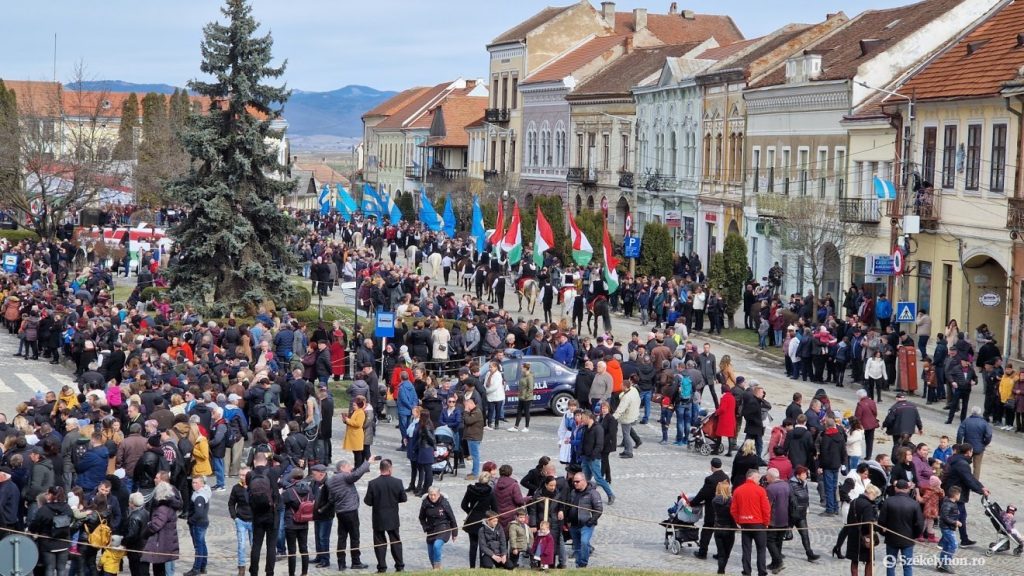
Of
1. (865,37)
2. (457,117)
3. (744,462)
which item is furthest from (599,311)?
(457,117)

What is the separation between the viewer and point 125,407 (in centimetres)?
2348

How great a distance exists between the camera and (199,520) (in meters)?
18.4

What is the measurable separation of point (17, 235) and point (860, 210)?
38.3 metres

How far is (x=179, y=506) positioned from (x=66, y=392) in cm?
707

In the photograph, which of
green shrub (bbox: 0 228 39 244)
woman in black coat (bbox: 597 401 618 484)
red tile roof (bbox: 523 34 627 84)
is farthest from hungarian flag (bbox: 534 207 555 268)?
red tile roof (bbox: 523 34 627 84)

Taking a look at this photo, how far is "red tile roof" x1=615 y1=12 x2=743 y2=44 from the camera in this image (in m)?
82.8

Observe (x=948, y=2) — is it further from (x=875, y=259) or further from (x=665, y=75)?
(x=665, y=75)

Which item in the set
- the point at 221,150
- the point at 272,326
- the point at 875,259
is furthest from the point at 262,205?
the point at 875,259

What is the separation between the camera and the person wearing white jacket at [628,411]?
2484 centimetres

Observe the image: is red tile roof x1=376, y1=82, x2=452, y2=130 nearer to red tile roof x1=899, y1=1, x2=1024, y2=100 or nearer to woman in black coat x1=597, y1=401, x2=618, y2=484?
red tile roof x1=899, y1=1, x2=1024, y2=100

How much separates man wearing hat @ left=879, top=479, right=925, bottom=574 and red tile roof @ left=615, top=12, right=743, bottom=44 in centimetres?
6622

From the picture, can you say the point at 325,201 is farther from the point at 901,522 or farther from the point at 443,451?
the point at 901,522

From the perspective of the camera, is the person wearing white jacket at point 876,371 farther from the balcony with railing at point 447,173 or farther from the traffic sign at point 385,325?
the balcony with railing at point 447,173

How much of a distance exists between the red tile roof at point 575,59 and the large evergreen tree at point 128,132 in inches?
858
